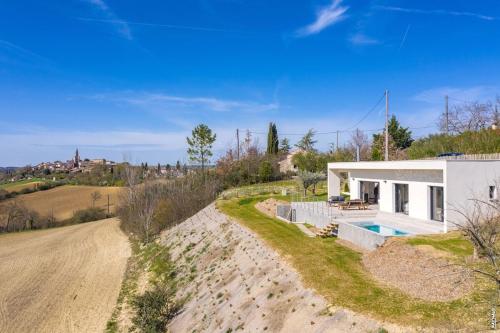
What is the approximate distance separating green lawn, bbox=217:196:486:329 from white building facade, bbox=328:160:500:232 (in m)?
5.08

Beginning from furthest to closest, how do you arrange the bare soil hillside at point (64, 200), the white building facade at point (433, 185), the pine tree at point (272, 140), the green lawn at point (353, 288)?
the pine tree at point (272, 140) < the bare soil hillside at point (64, 200) < the white building facade at point (433, 185) < the green lawn at point (353, 288)

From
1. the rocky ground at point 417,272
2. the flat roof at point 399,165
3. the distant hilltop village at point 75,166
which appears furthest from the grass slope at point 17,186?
the rocky ground at point 417,272

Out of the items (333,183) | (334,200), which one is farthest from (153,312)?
(333,183)

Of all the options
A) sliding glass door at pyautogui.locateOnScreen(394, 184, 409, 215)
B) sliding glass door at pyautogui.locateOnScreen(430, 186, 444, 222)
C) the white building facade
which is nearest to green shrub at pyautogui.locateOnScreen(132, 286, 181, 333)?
the white building facade

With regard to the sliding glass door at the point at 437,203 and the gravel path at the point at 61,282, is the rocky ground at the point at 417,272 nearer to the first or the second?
the sliding glass door at the point at 437,203

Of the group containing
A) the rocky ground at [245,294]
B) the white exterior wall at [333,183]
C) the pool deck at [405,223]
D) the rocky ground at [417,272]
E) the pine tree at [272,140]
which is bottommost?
the rocky ground at [245,294]

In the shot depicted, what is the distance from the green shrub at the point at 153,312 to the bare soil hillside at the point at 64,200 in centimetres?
5164

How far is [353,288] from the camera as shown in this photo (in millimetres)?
12523

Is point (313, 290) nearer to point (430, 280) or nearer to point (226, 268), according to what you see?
point (430, 280)

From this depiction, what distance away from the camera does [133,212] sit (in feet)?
141

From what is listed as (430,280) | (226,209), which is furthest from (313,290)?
(226,209)

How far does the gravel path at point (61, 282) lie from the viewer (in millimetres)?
19766

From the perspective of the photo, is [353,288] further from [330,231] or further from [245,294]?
[330,231]

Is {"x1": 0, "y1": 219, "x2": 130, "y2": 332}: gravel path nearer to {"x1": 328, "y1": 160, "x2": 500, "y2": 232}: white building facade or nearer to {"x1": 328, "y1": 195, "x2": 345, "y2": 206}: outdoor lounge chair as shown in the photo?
{"x1": 328, "y1": 195, "x2": 345, "y2": 206}: outdoor lounge chair
